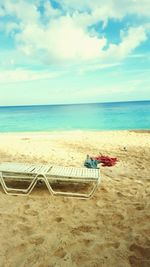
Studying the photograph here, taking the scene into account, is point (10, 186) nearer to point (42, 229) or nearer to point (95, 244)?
point (42, 229)

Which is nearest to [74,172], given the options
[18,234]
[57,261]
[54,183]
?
[54,183]

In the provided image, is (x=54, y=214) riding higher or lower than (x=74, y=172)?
lower

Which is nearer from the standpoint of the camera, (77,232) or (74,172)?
(77,232)

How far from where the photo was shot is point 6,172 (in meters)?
5.15

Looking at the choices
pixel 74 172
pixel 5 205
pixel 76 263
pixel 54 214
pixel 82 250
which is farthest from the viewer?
pixel 74 172

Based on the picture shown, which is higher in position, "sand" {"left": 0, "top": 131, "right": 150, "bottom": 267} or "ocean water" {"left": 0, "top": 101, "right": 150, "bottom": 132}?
"sand" {"left": 0, "top": 131, "right": 150, "bottom": 267}

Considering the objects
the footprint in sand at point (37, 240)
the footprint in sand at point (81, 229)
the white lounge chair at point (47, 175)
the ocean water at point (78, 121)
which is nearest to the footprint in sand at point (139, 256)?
the footprint in sand at point (81, 229)

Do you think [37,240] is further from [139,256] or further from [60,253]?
[139,256]

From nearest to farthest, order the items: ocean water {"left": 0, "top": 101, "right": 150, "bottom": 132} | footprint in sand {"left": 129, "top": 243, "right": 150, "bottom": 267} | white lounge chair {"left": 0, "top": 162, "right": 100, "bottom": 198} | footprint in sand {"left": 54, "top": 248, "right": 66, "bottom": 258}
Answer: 1. footprint in sand {"left": 129, "top": 243, "right": 150, "bottom": 267}
2. footprint in sand {"left": 54, "top": 248, "right": 66, "bottom": 258}
3. white lounge chair {"left": 0, "top": 162, "right": 100, "bottom": 198}
4. ocean water {"left": 0, "top": 101, "right": 150, "bottom": 132}

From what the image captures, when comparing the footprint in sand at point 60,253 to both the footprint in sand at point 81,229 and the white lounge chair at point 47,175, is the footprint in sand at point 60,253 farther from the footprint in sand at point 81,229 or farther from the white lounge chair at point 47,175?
the white lounge chair at point 47,175

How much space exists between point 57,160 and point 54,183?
92.1 inches

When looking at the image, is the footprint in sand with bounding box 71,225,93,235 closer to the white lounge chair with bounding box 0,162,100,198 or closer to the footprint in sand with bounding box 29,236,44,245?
the footprint in sand with bounding box 29,236,44,245

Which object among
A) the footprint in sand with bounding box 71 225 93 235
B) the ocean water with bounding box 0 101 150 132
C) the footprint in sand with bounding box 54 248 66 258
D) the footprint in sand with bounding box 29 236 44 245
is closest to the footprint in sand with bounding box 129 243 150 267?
the footprint in sand with bounding box 71 225 93 235

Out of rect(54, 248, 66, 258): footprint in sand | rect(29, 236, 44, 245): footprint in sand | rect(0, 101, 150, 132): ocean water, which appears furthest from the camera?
rect(0, 101, 150, 132): ocean water
